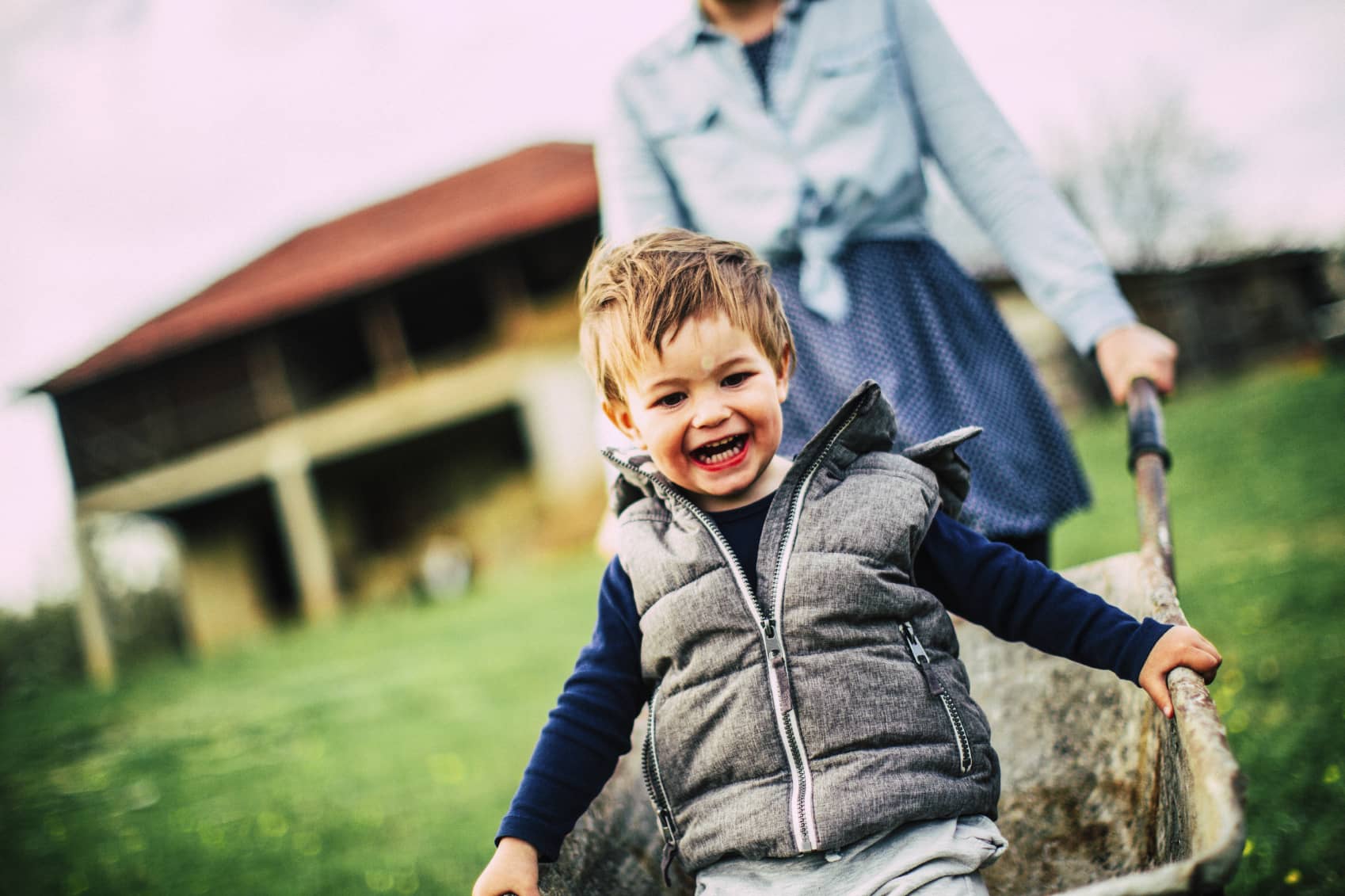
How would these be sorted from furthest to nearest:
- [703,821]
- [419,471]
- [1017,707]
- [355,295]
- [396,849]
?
[419,471], [355,295], [396,849], [1017,707], [703,821]

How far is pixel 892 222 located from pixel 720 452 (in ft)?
2.25

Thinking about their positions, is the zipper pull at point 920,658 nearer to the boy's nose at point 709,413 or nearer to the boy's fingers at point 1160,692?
the boy's fingers at point 1160,692

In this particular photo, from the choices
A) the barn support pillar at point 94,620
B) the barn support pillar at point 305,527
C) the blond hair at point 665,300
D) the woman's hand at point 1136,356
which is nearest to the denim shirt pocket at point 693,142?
the blond hair at point 665,300

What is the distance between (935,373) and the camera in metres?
1.81

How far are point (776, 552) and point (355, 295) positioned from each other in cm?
1669

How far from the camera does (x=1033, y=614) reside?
1411 millimetres

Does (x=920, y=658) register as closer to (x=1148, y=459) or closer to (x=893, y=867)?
(x=893, y=867)

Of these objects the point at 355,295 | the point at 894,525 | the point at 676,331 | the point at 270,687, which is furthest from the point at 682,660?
the point at 355,295

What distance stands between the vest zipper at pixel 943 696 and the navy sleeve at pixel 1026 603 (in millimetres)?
132

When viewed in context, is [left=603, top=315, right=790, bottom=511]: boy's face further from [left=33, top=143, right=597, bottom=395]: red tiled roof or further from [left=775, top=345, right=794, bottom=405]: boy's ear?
[left=33, top=143, right=597, bottom=395]: red tiled roof

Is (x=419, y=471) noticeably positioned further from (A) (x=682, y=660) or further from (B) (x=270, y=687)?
(A) (x=682, y=660)

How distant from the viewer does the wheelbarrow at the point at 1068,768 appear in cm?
152

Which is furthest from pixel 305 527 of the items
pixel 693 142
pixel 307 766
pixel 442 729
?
pixel 693 142

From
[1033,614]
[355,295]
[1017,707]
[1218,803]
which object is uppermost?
[355,295]
